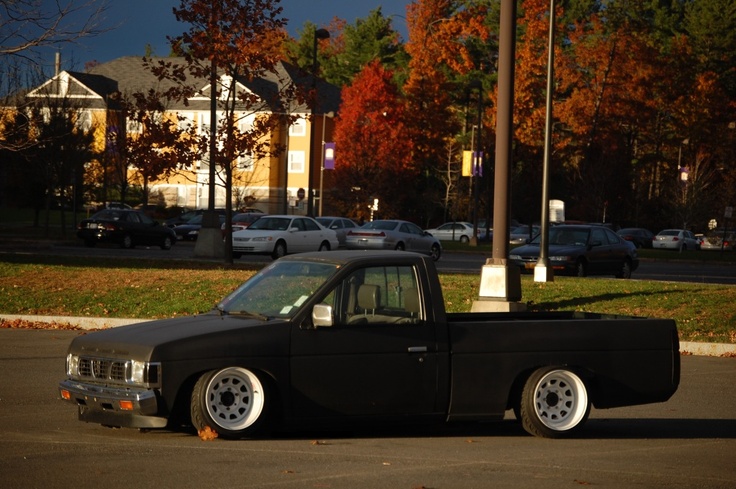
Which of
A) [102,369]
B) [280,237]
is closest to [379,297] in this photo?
[102,369]

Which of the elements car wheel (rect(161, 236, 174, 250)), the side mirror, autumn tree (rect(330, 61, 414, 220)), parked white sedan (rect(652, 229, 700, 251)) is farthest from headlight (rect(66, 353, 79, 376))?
autumn tree (rect(330, 61, 414, 220))

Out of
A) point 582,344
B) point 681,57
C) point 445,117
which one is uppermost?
point 681,57

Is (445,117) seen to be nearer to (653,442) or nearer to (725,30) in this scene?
(725,30)

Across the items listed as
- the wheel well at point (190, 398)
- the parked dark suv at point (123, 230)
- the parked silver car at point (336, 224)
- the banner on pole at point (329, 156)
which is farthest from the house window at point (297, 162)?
the wheel well at point (190, 398)

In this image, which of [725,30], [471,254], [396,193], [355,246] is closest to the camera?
[355,246]

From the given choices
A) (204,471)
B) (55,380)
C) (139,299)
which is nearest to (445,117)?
(139,299)

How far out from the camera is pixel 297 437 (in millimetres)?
10117

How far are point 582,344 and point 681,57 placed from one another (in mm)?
74388

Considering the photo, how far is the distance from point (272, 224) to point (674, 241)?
38636 millimetres

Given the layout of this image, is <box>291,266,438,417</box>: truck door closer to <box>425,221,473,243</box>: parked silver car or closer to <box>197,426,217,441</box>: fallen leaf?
<box>197,426,217,441</box>: fallen leaf

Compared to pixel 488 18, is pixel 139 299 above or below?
below

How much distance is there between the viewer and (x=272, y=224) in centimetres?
4109

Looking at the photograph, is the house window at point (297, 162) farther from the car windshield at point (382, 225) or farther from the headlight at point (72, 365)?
the headlight at point (72, 365)

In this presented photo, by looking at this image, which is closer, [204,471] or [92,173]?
[204,471]
